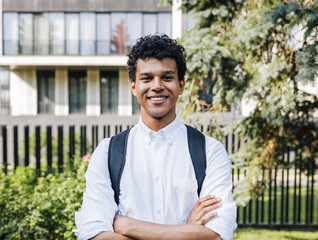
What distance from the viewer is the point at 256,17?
393cm

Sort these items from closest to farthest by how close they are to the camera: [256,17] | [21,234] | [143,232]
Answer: [143,232] < [21,234] < [256,17]

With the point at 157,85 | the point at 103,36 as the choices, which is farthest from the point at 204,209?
the point at 103,36

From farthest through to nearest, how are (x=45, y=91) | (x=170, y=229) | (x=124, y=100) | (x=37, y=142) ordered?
(x=45, y=91)
(x=124, y=100)
(x=37, y=142)
(x=170, y=229)

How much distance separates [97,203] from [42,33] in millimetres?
17863

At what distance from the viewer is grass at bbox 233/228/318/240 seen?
5.59 metres

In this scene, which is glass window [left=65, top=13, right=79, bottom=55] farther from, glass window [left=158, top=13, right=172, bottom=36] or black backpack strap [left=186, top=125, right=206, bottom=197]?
black backpack strap [left=186, top=125, right=206, bottom=197]

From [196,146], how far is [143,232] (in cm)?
58

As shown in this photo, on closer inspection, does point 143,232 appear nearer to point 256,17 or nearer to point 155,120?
point 155,120

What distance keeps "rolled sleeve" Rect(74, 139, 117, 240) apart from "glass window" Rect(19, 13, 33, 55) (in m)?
17.7

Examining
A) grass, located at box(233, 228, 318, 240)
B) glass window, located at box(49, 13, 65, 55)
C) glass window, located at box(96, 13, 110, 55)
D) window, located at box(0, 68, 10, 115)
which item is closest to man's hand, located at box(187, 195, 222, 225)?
grass, located at box(233, 228, 318, 240)

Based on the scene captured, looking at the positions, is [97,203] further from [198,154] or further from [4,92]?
[4,92]

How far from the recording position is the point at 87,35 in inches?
697

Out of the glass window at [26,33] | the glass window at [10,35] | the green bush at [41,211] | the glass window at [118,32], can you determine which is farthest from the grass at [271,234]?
the glass window at [10,35]

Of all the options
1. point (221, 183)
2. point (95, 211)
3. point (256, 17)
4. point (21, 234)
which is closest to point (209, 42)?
point (256, 17)
